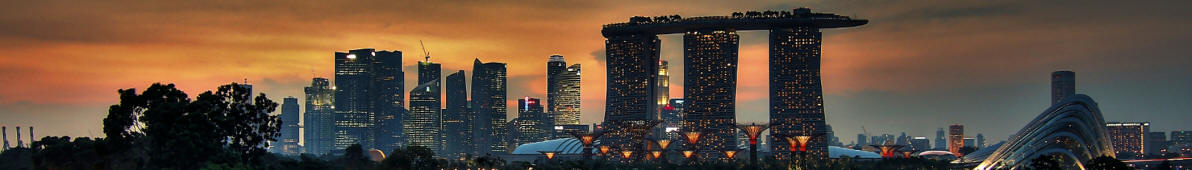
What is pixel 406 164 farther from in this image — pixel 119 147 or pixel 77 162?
pixel 119 147

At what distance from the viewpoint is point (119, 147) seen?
12875cm

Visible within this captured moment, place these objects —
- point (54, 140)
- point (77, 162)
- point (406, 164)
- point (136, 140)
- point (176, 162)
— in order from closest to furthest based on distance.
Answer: point (176, 162)
point (136, 140)
point (77, 162)
point (54, 140)
point (406, 164)

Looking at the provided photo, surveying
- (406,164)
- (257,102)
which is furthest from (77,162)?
(406,164)

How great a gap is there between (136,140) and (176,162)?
1124cm

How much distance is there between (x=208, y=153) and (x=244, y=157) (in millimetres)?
8011

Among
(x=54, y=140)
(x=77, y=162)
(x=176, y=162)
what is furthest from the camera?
(x=54, y=140)

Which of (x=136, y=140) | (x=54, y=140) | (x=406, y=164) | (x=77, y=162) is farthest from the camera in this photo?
(x=406, y=164)

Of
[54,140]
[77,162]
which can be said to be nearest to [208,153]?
[77,162]

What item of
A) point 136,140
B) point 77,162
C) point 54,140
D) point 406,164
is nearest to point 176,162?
point 136,140

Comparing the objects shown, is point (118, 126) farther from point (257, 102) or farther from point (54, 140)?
point (54, 140)

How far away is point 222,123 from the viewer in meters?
128

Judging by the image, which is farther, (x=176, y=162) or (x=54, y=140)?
(x=54, y=140)

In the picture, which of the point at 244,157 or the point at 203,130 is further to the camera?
the point at 244,157

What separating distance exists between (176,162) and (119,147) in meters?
8.26
